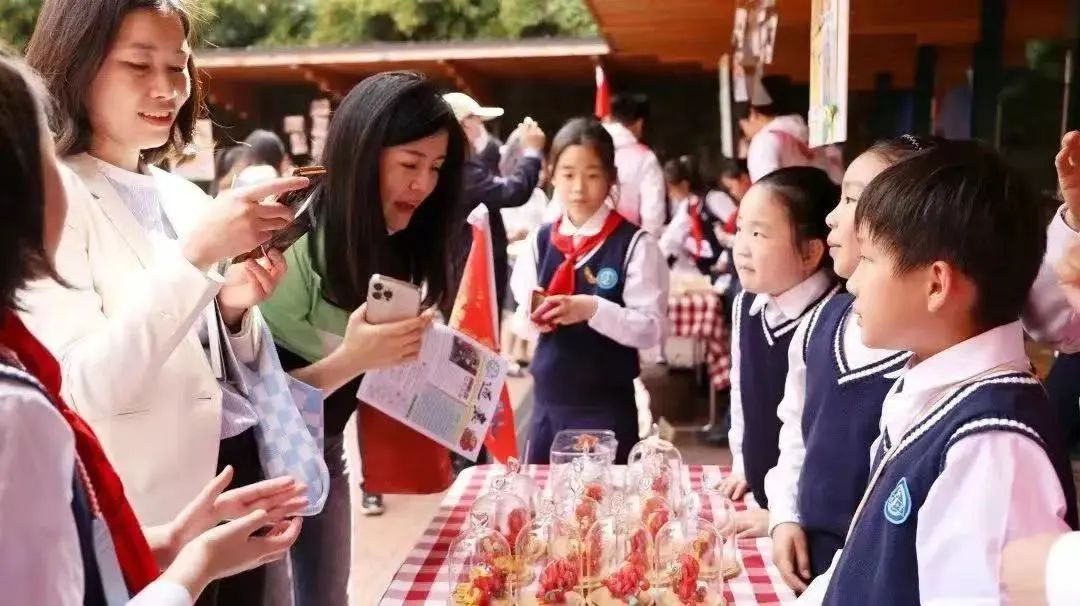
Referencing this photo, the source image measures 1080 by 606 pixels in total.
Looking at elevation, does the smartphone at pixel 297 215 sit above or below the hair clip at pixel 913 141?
below

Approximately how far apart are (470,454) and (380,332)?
37cm

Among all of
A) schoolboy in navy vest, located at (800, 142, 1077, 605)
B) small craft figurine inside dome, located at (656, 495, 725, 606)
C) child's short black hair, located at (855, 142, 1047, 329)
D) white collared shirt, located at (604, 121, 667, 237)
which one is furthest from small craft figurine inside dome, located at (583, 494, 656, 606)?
white collared shirt, located at (604, 121, 667, 237)

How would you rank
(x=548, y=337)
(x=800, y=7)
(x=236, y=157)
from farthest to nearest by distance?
(x=236, y=157), (x=800, y=7), (x=548, y=337)

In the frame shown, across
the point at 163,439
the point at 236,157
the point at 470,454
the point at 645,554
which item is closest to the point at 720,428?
the point at 236,157

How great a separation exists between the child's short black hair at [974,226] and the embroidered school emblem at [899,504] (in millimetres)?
223

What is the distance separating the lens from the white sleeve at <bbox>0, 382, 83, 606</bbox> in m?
0.76

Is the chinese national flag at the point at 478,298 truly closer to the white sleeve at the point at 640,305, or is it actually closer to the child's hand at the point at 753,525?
the white sleeve at the point at 640,305

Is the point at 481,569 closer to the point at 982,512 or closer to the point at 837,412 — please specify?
the point at 837,412

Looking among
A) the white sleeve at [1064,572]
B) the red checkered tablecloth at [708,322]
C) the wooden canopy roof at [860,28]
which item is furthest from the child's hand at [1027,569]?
the red checkered tablecloth at [708,322]

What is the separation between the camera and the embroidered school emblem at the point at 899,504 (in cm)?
103

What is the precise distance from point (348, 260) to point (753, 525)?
95 centimetres

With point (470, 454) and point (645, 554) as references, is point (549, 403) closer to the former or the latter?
point (470, 454)

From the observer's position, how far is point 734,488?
2.05 m

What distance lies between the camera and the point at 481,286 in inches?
130
